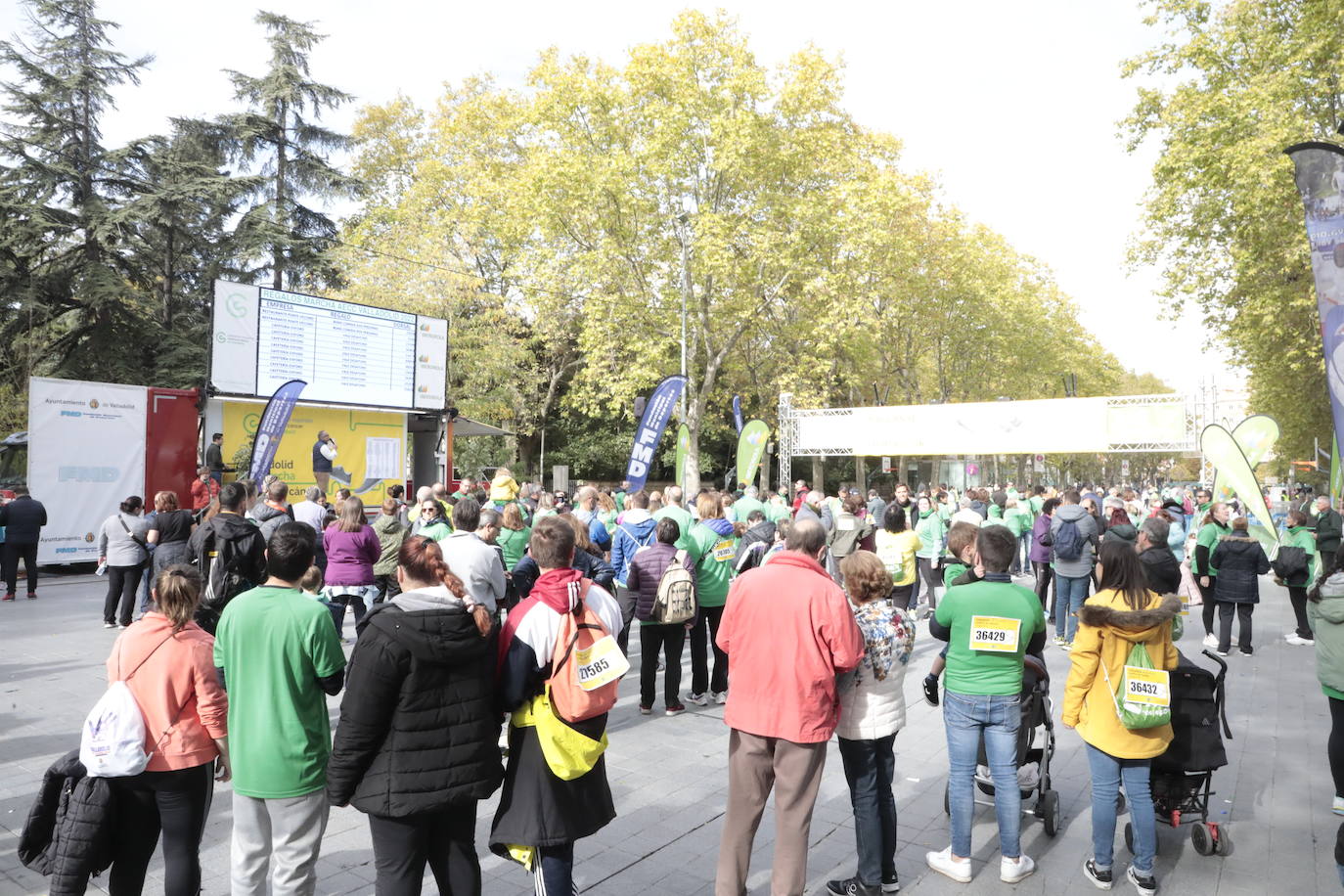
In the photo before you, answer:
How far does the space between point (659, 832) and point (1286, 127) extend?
746 inches

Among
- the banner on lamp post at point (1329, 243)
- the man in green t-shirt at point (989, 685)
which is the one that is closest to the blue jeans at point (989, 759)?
the man in green t-shirt at point (989, 685)

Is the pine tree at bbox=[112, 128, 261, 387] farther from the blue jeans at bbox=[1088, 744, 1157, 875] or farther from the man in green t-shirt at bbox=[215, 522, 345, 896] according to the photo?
the blue jeans at bbox=[1088, 744, 1157, 875]

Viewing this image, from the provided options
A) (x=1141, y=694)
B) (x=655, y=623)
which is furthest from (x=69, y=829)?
(x=1141, y=694)

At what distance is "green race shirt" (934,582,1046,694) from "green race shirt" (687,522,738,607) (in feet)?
11.1

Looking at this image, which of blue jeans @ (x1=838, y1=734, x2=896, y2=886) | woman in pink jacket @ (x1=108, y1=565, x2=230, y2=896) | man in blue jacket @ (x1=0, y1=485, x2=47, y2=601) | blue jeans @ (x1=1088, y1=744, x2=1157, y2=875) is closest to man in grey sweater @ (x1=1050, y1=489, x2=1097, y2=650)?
blue jeans @ (x1=1088, y1=744, x2=1157, y2=875)

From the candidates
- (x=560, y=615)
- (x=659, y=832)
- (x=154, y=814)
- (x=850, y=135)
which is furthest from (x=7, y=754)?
(x=850, y=135)

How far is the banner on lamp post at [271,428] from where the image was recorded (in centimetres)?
1401

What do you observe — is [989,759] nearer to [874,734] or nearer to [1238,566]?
[874,734]

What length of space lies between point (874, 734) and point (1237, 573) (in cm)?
744

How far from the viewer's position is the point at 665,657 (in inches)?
278

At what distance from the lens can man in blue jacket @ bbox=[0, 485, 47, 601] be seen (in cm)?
1214

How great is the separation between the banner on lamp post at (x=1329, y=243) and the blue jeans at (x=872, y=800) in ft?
10.3

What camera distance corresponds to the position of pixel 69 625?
10.3 m

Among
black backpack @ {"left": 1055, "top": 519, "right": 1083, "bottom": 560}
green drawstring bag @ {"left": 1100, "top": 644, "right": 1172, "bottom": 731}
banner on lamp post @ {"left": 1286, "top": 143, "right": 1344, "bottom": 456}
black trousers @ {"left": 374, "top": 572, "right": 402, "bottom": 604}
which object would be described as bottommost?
black trousers @ {"left": 374, "top": 572, "right": 402, "bottom": 604}
